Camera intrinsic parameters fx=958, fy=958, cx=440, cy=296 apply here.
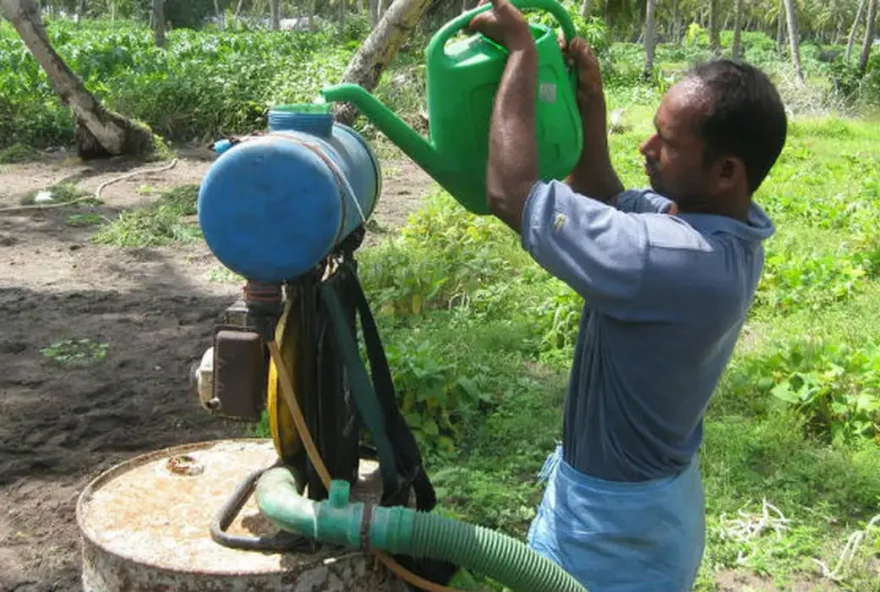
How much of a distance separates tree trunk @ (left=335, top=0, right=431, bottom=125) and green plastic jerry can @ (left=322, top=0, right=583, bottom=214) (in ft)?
13.8

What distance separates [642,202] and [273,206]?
0.82 m

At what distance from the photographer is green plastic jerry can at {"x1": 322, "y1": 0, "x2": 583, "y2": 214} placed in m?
1.72

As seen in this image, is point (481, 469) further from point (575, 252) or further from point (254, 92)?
point (254, 92)

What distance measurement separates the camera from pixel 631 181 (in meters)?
9.37

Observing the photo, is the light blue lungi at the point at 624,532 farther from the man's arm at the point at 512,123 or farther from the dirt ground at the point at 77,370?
the dirt ground at the point at 77,370

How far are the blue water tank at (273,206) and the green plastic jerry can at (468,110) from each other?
17cm

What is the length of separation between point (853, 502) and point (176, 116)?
11.6 meters

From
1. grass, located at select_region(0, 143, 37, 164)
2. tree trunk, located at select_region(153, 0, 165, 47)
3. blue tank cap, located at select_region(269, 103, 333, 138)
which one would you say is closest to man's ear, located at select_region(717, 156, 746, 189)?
blue tank cap, located at select_region(269, 103, 333, 138)

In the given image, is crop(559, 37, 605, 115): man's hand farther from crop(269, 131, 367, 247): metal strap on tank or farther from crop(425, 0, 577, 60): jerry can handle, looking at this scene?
crop(269, 131, 367, 247): metal strap on tank

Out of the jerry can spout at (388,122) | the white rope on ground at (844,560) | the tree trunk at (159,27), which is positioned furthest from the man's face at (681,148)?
the tree trunk at (159,27)

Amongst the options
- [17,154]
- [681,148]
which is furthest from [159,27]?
[681,148]

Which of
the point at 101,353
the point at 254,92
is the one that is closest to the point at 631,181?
the point at 101,353

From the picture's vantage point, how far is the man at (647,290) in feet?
5.06

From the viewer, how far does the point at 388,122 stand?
5.66ft
